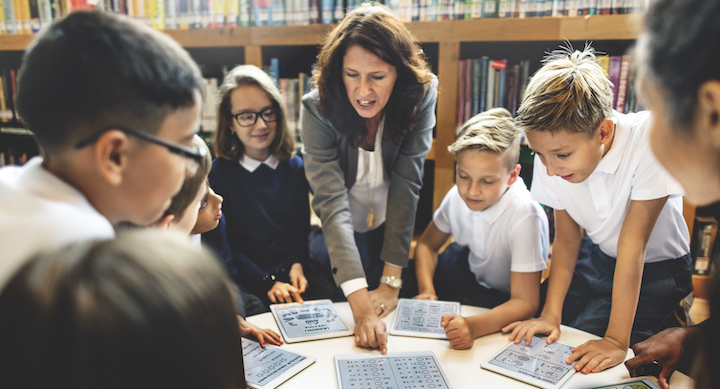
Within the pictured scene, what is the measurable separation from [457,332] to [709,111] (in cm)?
70

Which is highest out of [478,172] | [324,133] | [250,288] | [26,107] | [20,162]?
[26,107]

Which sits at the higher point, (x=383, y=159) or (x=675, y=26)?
(x=675, y=26)

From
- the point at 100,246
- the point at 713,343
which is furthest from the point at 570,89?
the point at 100,246

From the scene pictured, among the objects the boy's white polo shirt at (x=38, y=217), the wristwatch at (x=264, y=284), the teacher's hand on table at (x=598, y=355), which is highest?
the boy's white polo shirt at (x=38, y=217)

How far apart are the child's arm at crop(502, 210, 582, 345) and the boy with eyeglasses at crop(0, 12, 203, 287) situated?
892 mm

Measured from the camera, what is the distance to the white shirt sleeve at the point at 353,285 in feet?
4.17

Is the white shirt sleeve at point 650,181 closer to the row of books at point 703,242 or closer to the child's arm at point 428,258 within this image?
the child's arm at point 428,258

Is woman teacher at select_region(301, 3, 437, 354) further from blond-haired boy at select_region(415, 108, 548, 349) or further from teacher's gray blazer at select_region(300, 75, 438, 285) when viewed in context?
blond-haired boy at select_region(415, 108, 548, 349)

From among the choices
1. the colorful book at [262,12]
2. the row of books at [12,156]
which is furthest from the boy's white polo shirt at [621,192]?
the row of books at [12,156]

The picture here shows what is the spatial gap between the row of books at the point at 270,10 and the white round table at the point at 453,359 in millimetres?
1250

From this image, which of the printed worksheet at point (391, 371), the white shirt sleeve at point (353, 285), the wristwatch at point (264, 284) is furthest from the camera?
the wristwatch at point (264, 284)

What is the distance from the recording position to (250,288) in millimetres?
1582

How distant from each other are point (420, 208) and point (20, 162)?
240 centimetres

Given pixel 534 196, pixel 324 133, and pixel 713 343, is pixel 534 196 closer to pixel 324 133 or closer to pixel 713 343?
pixel 324 133
